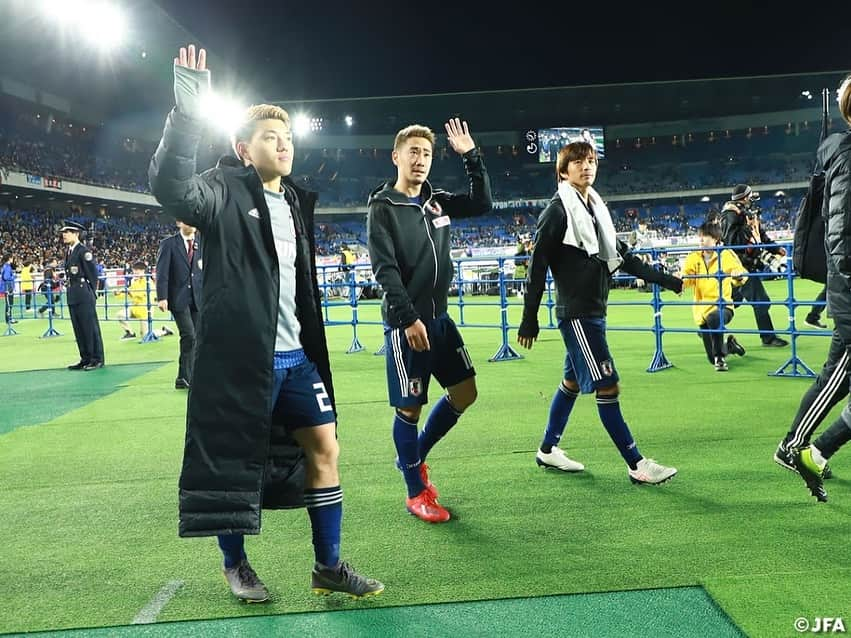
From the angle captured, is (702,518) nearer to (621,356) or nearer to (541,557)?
(541,557)

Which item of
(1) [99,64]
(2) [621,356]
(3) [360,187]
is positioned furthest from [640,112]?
(2) [621,356]

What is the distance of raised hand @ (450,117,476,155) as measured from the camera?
162 inches

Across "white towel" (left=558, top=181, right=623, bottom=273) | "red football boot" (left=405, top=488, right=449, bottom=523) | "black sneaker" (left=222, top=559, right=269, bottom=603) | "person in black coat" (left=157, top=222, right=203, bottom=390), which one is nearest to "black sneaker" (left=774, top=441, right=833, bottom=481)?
"white towel" (left=558, top=181, right=623, bottom=273)

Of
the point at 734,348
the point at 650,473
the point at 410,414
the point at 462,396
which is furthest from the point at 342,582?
the point at 734,348

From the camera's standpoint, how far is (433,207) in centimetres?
397

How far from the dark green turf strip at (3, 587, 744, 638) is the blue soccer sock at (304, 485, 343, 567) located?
8.4 inches

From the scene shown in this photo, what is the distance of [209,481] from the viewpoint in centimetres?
258

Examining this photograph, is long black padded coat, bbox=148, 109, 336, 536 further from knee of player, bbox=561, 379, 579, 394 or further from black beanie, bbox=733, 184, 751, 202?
black beanie, bbox=733, 184, 751, 202

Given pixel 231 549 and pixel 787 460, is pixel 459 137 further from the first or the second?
pixel 787 460

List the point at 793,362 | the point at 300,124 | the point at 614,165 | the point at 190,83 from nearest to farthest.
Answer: the point at 190,83, the point at 793,362, the point at 300,124, the point at 614,165

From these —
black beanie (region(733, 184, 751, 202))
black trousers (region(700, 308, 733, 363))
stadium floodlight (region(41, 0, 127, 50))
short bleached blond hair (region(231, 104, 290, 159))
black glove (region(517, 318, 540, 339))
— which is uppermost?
stadium floodlight (region(41, 0, 127, 50))

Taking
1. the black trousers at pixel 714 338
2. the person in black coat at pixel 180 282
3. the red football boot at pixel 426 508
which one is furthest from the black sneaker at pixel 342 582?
the black trousers at pixel 714 338

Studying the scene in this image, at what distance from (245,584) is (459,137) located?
8.51 ft

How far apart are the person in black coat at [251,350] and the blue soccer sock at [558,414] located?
2.01 m
